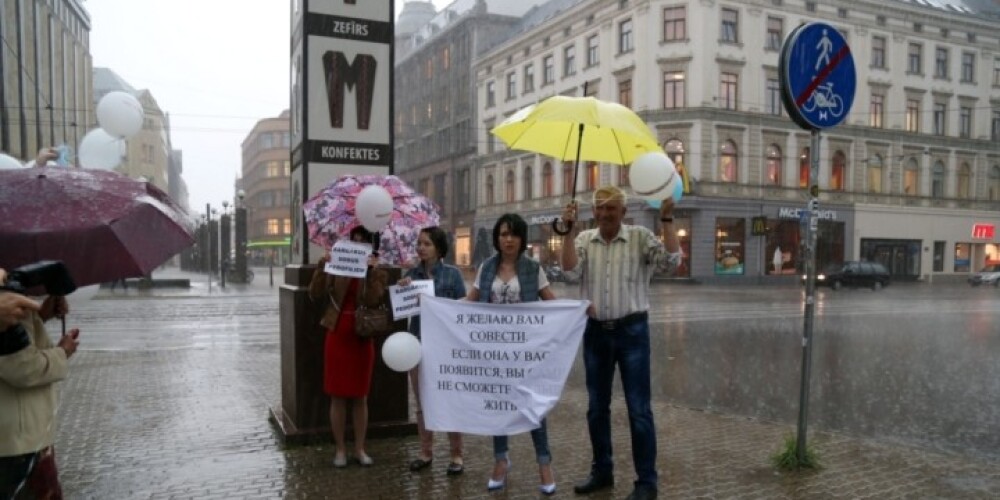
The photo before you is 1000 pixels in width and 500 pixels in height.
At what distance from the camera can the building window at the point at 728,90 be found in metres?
40.2

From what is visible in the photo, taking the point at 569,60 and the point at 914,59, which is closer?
the point at 914,59

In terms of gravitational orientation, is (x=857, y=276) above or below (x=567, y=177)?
below

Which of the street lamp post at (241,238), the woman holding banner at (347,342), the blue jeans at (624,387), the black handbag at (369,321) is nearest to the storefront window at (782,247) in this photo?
the street lamp post at (241,238)

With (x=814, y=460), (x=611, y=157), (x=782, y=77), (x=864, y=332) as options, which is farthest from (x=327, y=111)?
(x=864, y=332)

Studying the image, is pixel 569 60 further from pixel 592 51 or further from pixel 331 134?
pixel 331 134

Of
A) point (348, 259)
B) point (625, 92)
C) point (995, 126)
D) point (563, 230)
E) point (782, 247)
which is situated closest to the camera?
point (563, 230)

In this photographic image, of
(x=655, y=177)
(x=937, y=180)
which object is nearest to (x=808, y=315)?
(x=655, y=177)

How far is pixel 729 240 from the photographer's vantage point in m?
40.3

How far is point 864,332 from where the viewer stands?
53.9ft

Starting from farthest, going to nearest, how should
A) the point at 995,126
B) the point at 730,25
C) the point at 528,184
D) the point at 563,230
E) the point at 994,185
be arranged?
the point at 528,184
the point at 994,185
the point at 995,126
the point at 730,25
the point at 563,230

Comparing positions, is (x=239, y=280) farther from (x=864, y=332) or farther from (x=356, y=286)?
(x=356, y=286)

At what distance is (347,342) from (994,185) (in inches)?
2211

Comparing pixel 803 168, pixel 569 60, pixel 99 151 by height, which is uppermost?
pixel 569 60

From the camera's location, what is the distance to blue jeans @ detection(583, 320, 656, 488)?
4836 mm
